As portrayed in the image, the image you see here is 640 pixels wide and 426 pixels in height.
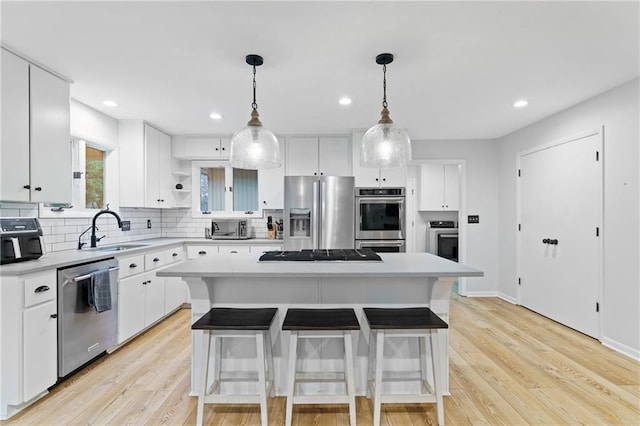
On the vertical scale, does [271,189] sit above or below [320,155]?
below

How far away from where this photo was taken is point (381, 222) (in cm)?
400

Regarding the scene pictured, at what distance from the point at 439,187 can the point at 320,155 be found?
3029 mm

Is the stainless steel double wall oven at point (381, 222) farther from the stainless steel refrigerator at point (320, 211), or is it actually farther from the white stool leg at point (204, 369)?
the white stool leg at point (204, 369)

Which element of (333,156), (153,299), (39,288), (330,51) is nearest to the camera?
(39,288)

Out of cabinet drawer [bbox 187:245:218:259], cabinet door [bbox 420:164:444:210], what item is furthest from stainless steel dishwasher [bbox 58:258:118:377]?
cabinet door [bbox 420:164:444:210]

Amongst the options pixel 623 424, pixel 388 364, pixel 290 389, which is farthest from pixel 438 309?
pixel 623 424

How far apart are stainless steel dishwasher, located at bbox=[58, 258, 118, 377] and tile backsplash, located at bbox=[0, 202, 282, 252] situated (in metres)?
0.66

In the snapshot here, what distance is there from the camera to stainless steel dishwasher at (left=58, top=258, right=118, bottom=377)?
7.19 feet

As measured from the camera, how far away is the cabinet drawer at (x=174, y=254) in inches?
145

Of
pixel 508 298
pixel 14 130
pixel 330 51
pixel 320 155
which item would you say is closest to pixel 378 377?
pixel 330 51

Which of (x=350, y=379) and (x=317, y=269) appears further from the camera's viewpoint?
(x=317, y=269)

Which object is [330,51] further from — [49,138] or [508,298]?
[508,298]

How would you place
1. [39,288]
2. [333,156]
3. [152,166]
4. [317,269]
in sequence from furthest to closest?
[333,156], [152,166], [39,288], [317,269]

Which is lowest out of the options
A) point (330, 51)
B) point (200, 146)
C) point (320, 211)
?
point (320, 211)
